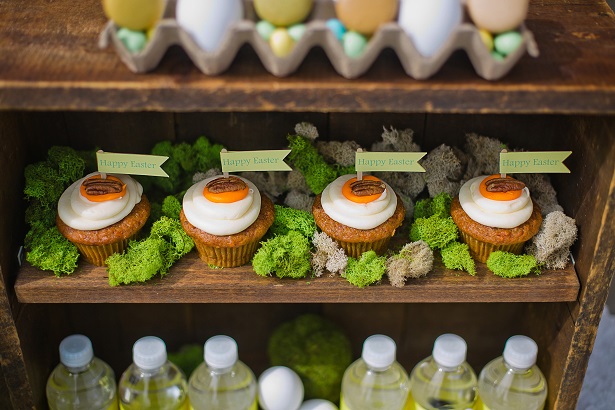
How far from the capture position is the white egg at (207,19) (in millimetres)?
897

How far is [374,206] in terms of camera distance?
113 cm

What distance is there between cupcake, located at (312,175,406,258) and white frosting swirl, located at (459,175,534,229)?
4.5 inches

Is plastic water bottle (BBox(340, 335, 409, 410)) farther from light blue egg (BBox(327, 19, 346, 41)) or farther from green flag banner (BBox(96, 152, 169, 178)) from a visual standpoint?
light blue egg (BBox(327, 19, 346, 41))

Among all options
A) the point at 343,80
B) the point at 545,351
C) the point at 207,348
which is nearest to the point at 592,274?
the point at 545,351

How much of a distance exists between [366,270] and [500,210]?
0.75 ft

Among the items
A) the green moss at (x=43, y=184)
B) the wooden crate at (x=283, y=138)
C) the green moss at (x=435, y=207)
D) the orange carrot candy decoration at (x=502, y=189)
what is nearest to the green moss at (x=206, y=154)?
the wooden crate at (x=283, y=138)

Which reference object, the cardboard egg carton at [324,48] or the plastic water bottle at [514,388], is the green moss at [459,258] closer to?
the plastic water bottle at [514,388]

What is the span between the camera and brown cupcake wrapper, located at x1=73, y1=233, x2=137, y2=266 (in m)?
1.15

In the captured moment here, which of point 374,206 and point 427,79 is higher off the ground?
point 427,79

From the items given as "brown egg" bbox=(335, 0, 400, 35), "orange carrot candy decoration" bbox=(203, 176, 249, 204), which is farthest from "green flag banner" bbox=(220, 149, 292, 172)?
"brown egg" bbox=(335, 0, 400, 35)

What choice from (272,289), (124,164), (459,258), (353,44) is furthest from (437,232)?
(124,164)

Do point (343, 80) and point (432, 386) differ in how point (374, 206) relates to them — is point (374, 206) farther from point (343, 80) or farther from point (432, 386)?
point (432, 386)

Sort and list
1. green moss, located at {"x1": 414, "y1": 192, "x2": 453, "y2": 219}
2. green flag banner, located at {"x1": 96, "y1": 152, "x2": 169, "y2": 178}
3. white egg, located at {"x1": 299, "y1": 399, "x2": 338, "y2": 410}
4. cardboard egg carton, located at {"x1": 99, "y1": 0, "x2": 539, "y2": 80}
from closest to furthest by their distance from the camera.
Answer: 1. cardboard egg carton, located at {"x1": 99, "y1": 0, "x2": 539, "y2": 80}
2. green flag banner, located at {"x1": 96, "y1": 152, "x2": 169, "y2": 178}
3. green moss, located at {"x1": 414, "y1": 192, "x2": 453, "y2": 219}
4. white egg, located at {"x1": 299, "y1": 399, "x2": 338, "y2": 410}

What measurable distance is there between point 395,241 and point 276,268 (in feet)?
0.72
